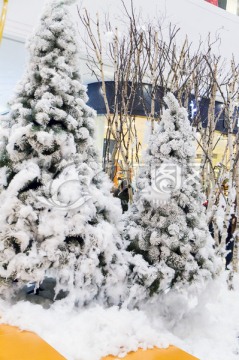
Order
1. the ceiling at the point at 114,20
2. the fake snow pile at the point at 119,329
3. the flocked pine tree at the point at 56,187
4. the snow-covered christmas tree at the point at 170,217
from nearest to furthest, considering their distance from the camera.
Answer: the fake snow pile at the point at 119,329 < the flocked pine tree at the point at 56,187 < the snow-covered christmas tree at the point at 170,217 < the ceiling at the point at 114,20

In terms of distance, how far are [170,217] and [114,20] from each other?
551cm

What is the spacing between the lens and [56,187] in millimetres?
2189

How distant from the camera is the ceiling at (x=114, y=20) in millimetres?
6164

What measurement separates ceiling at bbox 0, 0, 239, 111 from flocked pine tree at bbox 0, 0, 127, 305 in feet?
10.4

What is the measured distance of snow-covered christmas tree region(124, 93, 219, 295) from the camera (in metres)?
2.57

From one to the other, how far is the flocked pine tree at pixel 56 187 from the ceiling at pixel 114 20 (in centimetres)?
317

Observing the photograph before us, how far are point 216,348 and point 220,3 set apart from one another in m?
9.50

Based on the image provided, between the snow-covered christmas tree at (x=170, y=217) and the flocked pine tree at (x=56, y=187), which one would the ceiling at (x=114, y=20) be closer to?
the flocked pine tree at (x=56, y=187)

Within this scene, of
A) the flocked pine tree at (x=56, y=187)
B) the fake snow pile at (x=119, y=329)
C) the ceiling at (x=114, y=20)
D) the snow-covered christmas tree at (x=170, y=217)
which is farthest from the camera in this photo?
the ceiling at (x=114, y=20)

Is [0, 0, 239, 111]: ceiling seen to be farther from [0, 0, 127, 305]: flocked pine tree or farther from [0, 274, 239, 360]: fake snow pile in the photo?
[0, 274, 239, 360]: fake snow pile

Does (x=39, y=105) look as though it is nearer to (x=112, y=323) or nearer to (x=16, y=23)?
(x=112, y=323)

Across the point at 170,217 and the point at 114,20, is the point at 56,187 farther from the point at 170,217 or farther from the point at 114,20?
the point at 114,20

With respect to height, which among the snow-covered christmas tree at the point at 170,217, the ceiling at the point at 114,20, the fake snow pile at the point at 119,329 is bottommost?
the fake snow pile at the point at 119,329

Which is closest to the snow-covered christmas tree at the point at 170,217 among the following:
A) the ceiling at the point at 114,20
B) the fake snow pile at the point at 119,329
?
the fake snow pile at the point at 119,329
